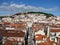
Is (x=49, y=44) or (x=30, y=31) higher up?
(x=30, y=31)

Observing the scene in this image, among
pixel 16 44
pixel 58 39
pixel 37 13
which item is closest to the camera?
pixel 16 44

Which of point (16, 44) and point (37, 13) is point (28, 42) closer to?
point (16, 44)

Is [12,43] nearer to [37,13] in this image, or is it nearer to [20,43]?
[20,43]

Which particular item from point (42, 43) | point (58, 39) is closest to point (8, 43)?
point (42, 43)

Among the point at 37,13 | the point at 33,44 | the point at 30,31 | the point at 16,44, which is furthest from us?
the point at 37,13

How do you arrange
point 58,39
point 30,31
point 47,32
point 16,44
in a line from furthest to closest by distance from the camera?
point 47,32 < point 58,39 < point 16,44 < point 30,31

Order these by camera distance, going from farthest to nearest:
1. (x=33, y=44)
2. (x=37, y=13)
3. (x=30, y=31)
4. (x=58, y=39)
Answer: (x=37, y=13) → (x=58, y=39) → (x=30, y=31) → (x=33, y=44)

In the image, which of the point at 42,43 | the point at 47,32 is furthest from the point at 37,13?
the point at 42,43

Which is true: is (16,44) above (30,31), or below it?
below

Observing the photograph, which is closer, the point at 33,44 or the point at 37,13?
the point at 33,44
